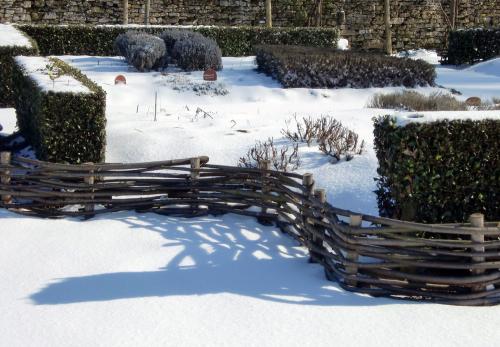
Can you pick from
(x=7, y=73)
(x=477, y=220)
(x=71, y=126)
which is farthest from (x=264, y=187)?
(x=7, y=73)

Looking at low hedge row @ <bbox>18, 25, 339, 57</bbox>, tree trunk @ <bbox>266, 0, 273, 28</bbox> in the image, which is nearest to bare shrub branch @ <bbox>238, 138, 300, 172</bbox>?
low hedge row @ <bbox>18, 25, 339, 57</bbox>

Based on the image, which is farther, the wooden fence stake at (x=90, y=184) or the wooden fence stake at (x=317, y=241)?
the wooden fence stake at (x=90, y=184)

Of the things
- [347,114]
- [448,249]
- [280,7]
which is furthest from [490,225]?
[280,7]

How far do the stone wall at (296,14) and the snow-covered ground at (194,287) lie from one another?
15.6 metres

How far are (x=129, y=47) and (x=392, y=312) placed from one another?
11446 millimetres

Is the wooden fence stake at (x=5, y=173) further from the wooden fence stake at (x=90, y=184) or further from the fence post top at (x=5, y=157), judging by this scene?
the wooden fence stake at (x=90, y=184)

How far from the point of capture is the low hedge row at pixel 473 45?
64.7 feet

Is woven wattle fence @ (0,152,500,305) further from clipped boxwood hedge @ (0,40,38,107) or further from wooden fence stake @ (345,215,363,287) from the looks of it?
clipped boxwood hedge @ (0,40,38,107)

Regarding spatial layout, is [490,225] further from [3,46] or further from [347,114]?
[3,46]

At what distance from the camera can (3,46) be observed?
12180 millimetres

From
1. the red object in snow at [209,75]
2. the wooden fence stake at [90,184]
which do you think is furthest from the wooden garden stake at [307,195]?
the red object in snow at [209,75]

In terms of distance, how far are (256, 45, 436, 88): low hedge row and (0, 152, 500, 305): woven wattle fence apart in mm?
7267

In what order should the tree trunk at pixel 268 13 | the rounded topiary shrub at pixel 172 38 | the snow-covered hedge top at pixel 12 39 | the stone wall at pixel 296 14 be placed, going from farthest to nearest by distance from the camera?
the stone wall at pixel 296 14
the tree trunk at pixel 268 13
the rounded topiary shrub at pixel 172 38
the snow-covered hedge top at pixel 12 39

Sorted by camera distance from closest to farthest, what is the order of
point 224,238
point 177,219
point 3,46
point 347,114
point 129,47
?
point 224,238
point 177,219
point 347,114
point 3,46
point 129,47
